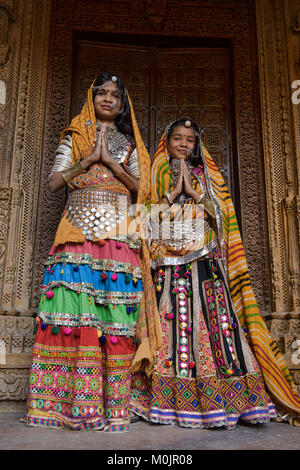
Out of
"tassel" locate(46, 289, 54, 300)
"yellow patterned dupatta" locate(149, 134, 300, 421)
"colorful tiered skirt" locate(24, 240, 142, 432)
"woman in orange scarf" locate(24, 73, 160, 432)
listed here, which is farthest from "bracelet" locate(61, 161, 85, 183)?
"tassel" locate(46, 289, 54, 300)

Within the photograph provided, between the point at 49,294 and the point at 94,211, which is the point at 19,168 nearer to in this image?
the point at 94,211

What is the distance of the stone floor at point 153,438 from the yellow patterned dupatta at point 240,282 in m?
0.28

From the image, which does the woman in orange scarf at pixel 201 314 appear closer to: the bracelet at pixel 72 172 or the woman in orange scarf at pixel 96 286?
the woman in orange scarf at pixel 96 286

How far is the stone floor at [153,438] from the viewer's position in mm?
1929

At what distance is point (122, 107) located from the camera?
119 inches

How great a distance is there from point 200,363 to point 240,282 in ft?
2.21

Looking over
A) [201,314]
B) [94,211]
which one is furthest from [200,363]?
[94,211]

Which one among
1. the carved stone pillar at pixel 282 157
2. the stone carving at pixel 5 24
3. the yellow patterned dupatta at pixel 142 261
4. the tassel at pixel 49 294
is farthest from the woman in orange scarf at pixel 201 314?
the stone carving at pixel 5 24

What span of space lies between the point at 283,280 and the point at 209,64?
230 centimetres

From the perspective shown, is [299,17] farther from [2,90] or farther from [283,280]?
[2,90]

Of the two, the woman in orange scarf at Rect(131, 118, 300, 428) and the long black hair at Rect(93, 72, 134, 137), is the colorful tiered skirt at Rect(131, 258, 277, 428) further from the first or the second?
the long black hair at Rect(93, 72, 134, 137)

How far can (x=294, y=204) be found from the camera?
3.42 metres

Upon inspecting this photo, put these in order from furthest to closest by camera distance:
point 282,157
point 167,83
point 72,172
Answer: point 167,83
point 282,157
point 72,172

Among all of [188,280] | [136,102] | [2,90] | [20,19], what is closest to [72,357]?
[188,280]
